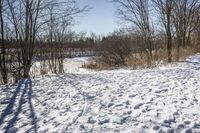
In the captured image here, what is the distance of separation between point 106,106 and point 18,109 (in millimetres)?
2042

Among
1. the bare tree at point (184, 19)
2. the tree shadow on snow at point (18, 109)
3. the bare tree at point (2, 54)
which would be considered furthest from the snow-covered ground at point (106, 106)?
the bare tree at point (184, 19)

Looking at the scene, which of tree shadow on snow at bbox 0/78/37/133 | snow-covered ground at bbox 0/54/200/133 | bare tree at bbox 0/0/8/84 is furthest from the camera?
bare tree at bbox 0/0/8/84

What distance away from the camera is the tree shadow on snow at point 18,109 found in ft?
15.4

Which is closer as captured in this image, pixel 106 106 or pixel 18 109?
pixel 106 106

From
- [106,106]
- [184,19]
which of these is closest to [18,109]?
[106,106]

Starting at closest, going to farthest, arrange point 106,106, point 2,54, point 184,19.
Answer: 1. point 106,106
2. point 2,54
3. point 184,19

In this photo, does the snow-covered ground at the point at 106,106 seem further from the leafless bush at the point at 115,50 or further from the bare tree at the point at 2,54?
the leafless bush at the point at 115,50

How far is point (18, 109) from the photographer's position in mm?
5711

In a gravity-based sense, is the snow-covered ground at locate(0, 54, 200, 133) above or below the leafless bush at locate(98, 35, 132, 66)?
below

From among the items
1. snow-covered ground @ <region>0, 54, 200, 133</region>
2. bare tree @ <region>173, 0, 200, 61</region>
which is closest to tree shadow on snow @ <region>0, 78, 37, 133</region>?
snow-covered ground @ <region>0, 54, 200, 133</region>

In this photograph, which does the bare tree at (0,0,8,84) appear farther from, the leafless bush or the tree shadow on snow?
the leafless bush

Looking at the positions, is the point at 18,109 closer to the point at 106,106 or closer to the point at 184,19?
the point at 106,106

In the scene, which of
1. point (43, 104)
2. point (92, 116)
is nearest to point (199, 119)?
point (92, 116)

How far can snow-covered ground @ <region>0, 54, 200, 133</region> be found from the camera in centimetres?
432
